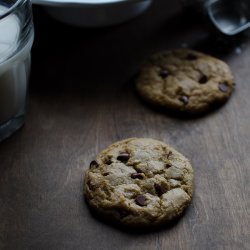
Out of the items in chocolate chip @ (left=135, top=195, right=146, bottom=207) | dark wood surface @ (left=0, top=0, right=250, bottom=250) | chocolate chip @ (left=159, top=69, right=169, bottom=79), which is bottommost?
dark wood surface @ (left=0, top=0, right=250, bottom=250)

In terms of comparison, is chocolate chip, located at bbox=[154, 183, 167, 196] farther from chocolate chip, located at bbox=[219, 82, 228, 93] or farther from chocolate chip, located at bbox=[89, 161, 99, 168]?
chocolate chip, located at bbox=[219, 82, 228, 93]

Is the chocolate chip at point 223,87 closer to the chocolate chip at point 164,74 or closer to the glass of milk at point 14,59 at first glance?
the chocolate chip at point 164,74

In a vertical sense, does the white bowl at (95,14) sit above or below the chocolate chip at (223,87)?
above

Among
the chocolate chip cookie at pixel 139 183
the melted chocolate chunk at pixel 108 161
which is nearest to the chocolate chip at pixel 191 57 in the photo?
the chocolate chip cookie at pixel 139 183

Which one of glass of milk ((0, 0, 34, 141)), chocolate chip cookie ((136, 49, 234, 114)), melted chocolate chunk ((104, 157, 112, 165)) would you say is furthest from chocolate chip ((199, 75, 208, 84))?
glass of milk ((0, 0, 34, 141))

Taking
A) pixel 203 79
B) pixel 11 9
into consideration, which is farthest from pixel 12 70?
pixel 203 79

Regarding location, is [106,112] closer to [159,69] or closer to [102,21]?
[159,69]

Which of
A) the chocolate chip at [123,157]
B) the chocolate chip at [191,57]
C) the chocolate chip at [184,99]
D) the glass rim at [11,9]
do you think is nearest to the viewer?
the glass rim at [11,9]
